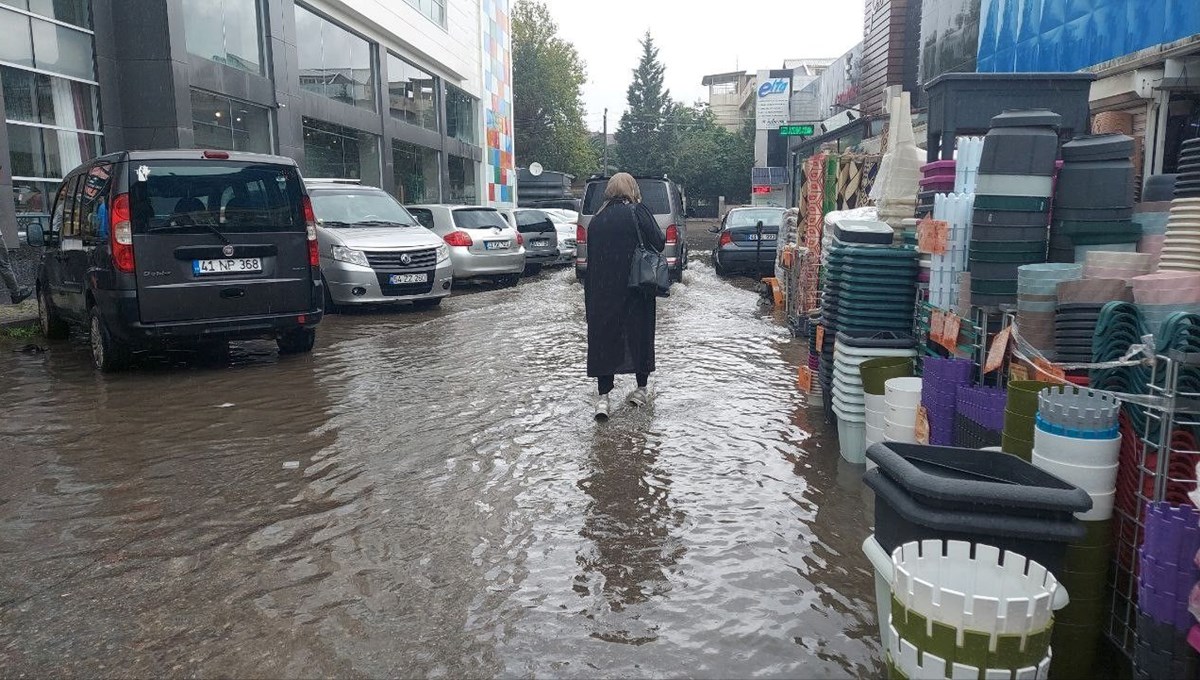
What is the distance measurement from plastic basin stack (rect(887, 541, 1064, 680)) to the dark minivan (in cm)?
717

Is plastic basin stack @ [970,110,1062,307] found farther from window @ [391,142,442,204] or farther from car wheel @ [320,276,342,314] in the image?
window @ [391,142,442,204]

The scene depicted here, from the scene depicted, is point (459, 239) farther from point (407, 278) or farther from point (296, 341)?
point (296, 341)

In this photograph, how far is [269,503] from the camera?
4488 millimetres

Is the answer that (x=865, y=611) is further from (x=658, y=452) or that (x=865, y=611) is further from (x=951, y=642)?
(x=658, y=452)

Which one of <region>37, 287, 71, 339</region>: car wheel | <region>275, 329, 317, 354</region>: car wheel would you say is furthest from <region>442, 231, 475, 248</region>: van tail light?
<region>275, 329, 317, 354</region>: car wheel

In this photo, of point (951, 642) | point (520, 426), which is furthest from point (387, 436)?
point (951, 642)

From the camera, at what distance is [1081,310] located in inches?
133

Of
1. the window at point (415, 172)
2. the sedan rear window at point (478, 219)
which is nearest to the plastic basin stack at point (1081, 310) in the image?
the sedan rear window at point (478, 219)

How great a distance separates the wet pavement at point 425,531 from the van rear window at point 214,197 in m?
1.48

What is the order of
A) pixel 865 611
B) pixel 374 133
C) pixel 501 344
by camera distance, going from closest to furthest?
pixel 865 611, pixel 501 344, pixel 374 133

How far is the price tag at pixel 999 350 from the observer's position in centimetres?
374

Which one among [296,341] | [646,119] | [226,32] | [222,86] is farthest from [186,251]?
[646,119]

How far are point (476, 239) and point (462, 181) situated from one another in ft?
76.7

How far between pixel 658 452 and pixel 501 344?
4719 millimetres
